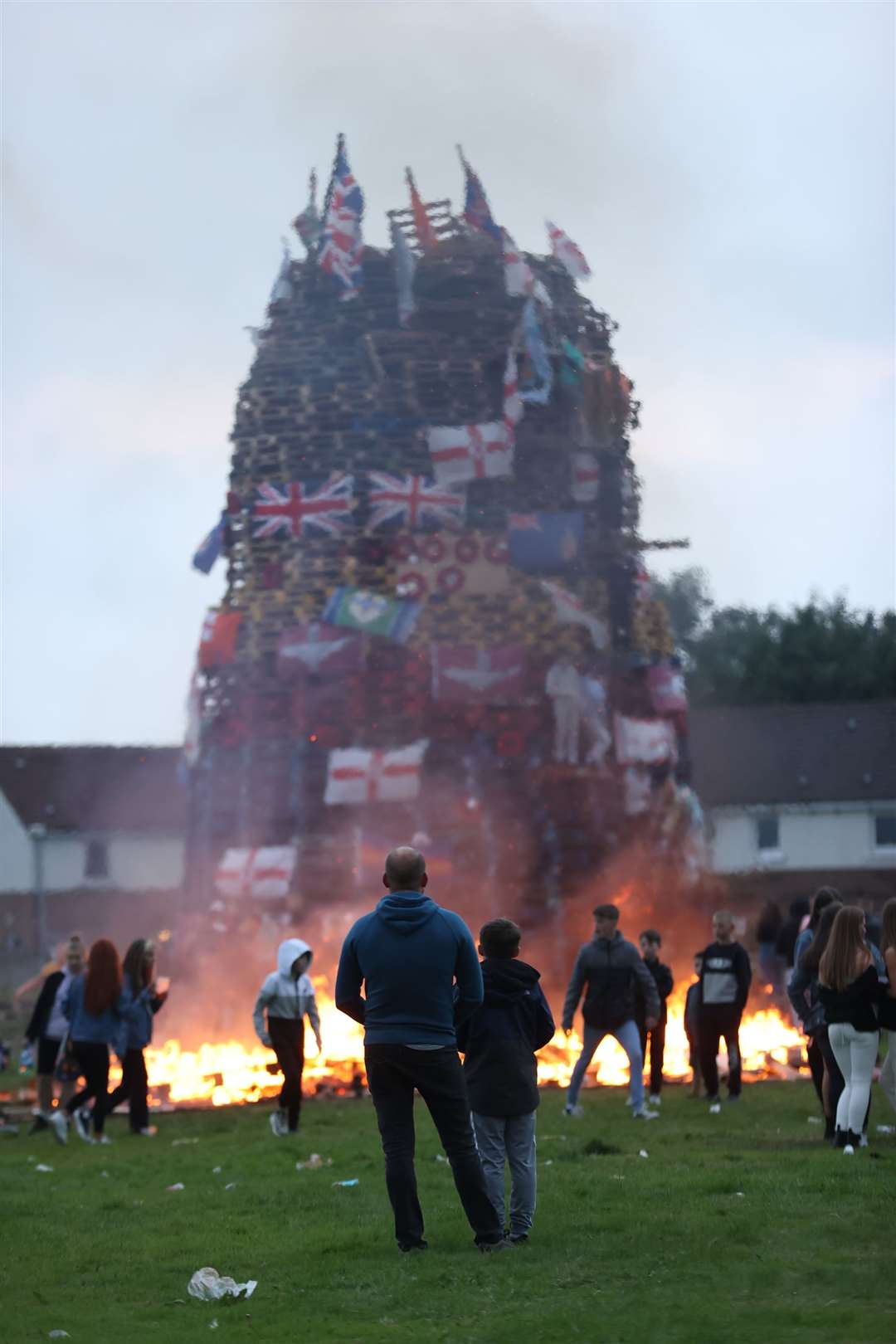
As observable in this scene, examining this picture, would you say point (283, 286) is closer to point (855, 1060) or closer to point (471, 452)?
point (471, 452)

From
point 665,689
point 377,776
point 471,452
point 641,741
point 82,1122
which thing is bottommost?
point 82,1122

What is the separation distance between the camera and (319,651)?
1022 inches

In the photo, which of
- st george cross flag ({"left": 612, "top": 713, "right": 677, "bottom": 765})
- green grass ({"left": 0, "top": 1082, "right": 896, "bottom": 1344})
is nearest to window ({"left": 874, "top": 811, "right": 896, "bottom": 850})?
st george cross flag ({"left": 612, "top": 713, "right": 677, "bottom": 765})

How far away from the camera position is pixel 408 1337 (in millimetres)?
7738

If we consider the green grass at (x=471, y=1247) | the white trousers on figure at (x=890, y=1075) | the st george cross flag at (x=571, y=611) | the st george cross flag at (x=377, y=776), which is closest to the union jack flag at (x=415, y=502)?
the st george cross flag at (x=571, y=611)

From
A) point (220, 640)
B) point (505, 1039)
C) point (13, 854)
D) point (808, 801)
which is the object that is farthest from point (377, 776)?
point (13, 854)

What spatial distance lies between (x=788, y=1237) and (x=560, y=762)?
15873 mm

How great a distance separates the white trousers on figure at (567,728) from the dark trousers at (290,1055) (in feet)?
31.7

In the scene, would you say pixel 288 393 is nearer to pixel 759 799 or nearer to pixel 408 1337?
pixel 408 1337

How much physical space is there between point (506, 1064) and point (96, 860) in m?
42.8

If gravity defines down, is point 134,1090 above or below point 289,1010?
below

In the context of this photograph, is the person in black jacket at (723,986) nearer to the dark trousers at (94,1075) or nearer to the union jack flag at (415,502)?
the dark trousers at (94,1075)

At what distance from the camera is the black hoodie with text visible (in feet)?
32.6

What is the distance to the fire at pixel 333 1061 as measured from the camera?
833 inches
